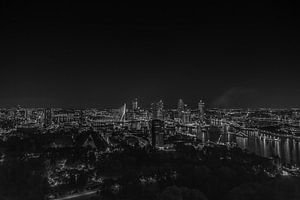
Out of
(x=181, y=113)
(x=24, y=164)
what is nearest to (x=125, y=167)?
(x=24, y=164)

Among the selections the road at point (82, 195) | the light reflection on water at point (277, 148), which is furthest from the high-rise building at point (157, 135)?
the road at point (82, 195)

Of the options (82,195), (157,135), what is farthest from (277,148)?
(82,195)

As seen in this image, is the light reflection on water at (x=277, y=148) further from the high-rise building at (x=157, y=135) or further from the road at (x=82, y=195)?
the road at (x=82, y=195)

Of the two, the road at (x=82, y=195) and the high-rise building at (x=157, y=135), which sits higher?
the high-rise building at (x=157, y=135)

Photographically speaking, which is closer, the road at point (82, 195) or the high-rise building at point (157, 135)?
the road at point (82, 195)

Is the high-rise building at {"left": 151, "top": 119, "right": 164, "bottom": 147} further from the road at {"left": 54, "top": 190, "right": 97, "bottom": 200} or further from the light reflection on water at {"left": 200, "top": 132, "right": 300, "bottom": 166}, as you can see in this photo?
the road at {"left": 54, "top": 190, "right": 97, "bottom": 200}

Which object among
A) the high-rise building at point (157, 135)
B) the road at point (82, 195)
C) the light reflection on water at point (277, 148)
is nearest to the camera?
the road at point (82, 195)

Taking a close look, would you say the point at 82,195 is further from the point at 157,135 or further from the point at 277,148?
the point at 277,148

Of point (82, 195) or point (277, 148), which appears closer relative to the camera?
point (82, 195)

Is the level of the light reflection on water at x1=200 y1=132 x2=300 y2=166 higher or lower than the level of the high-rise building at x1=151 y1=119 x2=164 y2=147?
lower

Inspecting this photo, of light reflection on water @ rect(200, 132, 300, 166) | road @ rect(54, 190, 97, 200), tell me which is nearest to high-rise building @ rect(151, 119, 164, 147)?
light reflection on water @ rect(200, 132, 300, 166)

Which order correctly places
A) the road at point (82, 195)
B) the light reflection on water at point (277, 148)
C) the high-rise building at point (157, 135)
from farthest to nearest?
the high-rise building at point (157, 135)
the light reflection on water at point (277, 148)
the road at point (82, 195)

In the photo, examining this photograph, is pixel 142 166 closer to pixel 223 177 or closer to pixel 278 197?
pixel 223 177
